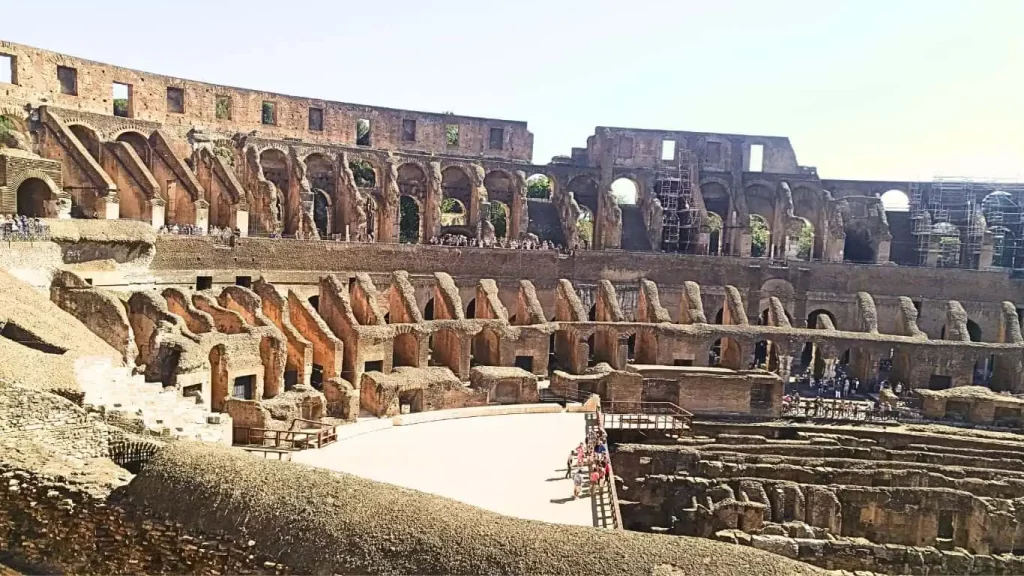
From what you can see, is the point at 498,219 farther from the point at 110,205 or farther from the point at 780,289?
the point at 110,205

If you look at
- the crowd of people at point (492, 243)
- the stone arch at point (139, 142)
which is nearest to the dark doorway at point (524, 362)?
the crowd of people at point (492, 243)

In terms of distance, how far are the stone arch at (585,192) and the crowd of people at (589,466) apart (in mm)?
22794

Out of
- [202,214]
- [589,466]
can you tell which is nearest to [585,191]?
[202,214]

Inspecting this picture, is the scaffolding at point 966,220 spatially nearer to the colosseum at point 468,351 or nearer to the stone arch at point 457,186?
the colosseum at point 468,351

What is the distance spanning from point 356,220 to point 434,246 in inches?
176

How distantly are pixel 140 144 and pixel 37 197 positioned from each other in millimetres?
6850

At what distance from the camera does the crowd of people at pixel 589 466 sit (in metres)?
18.2

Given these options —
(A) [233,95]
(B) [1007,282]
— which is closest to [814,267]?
(B) [1007,282]

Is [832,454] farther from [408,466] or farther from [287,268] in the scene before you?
[287,268]

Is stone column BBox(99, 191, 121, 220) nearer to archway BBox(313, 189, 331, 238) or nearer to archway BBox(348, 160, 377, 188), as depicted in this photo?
archway BBox(313, 189, 331, 238)

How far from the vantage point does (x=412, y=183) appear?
39906 millimetres

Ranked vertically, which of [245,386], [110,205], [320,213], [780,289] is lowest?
[245,386]

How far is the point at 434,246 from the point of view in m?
33.8

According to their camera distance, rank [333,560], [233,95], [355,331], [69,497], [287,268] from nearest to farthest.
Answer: [333,560] < [69,497] < [355,331] < [287,268] < [233,95]
